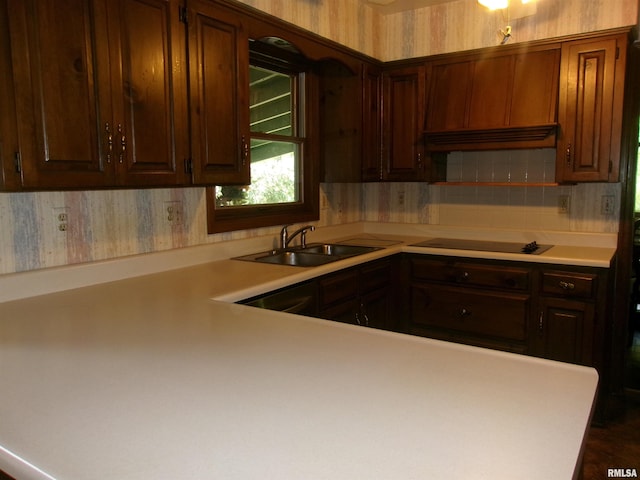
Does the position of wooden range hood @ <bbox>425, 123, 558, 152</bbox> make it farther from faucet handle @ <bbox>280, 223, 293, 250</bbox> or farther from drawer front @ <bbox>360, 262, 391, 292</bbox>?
faucet handle @ <bbox>280, 223, 293, 250</bbox>

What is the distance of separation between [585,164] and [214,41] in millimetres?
2131

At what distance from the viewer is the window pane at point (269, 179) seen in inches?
114

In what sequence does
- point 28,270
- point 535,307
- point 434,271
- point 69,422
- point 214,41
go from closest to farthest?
point 69,422 < point 28,270 < point 214,41 < point 535,307 < point 434,271

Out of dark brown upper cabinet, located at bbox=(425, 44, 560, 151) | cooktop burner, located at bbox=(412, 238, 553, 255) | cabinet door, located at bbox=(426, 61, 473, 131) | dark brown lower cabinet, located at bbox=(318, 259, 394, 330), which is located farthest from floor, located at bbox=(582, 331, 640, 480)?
cabinet door, located at bbox=(426, 61, 473, 131)

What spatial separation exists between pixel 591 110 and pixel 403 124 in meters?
1.13

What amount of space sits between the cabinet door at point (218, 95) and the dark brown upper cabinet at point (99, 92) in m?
0.07

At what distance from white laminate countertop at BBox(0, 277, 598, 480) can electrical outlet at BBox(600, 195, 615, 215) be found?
2.33 meters

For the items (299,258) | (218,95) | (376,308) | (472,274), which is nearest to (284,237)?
(299,258)

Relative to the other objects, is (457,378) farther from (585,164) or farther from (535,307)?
(585,164)

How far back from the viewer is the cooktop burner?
9.70ft

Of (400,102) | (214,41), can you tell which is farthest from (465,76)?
(214,41)

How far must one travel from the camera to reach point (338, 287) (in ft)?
8.49

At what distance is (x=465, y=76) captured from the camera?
127 inches

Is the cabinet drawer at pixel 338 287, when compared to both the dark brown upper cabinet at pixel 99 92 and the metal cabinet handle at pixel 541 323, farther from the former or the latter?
the metal cabinet handle at pixel 541 323
